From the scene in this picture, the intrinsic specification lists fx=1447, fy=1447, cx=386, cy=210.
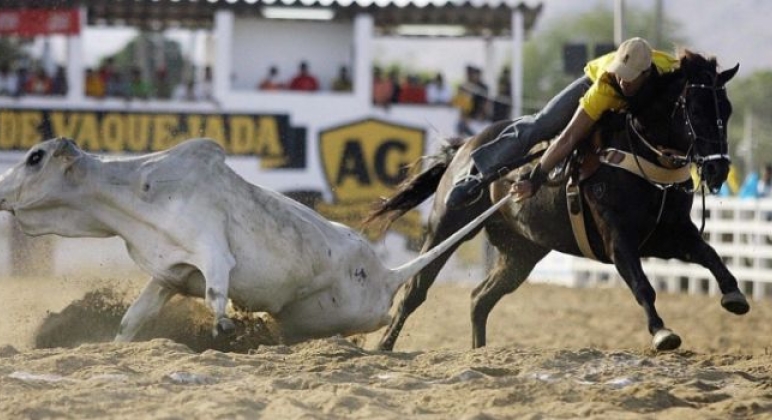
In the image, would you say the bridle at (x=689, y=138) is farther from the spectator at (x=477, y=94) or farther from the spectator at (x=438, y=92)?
the spectator at (x=438, y=92)

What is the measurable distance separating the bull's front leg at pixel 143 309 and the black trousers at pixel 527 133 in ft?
6.25

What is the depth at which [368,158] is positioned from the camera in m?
19.9

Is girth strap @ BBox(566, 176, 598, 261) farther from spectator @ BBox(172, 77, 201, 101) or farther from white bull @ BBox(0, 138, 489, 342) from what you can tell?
spectator @ BBox(172, 77, 201, 101)

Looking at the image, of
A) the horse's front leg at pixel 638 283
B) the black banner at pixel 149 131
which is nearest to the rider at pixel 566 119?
the horse's front leg at pixel 638 283

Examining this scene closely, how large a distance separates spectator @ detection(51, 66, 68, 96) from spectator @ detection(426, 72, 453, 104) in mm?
5104

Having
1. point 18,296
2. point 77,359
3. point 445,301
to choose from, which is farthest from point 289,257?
point 445,301

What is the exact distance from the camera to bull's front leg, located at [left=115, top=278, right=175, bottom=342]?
23.7 ft

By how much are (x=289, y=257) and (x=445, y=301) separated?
7.16 m

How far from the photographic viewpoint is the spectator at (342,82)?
66.9ft

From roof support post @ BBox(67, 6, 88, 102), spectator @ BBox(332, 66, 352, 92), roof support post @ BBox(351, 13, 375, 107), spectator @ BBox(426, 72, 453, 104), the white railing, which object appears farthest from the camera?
spectator @ BBox(426, 72, 453, 104)

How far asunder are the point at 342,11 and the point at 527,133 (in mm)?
13273

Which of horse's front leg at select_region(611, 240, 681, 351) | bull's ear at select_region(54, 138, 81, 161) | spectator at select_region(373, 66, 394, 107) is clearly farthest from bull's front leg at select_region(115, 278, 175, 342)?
spectator at select_region(373, 66, 394, 107)

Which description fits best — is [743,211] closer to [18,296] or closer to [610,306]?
[610,306]

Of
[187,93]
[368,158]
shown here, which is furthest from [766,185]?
[187,93]
